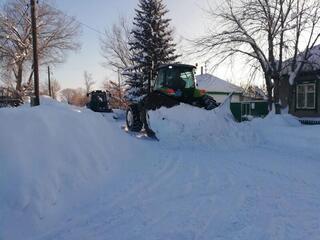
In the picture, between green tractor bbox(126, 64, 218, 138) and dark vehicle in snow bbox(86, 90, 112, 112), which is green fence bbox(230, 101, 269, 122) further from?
green tractor bbox(126, 64, 218, 138)

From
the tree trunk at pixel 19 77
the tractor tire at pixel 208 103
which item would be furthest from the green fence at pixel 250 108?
the tree trunk at pixel 19 77

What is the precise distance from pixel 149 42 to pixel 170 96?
21.8 metres

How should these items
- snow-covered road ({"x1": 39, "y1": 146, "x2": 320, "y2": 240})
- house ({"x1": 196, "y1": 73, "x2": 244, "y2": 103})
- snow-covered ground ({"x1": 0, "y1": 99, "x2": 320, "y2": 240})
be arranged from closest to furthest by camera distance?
snow-covered road ({"x1": 39, "y1": 146, "x2": 320, "y2": 240}), snow-covered ground ({"x1": 0, "y1": 99, "x2": 320, "y2": 240}), house ({"x1": 196, "y1": 73, "x2": 244, "y2": 103})

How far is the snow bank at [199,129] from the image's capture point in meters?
12.5

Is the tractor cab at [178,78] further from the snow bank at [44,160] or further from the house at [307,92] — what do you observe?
the house at [307,92]

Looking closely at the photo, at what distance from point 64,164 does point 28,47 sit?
3986cm

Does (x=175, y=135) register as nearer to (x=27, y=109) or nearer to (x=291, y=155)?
(x=291, y=155)

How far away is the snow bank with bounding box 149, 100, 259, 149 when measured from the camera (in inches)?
492

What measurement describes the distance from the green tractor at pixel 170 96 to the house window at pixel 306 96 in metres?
10.6

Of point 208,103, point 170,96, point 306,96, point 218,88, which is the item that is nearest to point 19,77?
point 218,88

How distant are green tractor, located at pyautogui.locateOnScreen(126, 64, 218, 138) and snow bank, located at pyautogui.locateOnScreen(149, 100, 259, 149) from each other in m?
0.48

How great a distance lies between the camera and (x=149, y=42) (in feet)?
116

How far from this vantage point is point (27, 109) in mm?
7898

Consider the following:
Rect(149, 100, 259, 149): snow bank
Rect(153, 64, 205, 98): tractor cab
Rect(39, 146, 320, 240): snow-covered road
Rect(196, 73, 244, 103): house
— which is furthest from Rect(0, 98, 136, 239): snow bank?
Rect(196, 73, 244, 103): house
